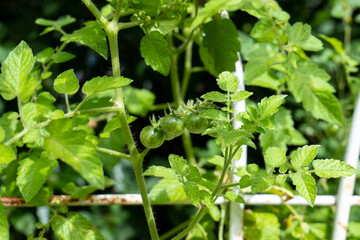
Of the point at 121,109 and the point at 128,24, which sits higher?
the point at 128,24

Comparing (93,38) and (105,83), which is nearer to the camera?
(105,83)

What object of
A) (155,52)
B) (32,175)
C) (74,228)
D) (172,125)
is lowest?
(74,228)

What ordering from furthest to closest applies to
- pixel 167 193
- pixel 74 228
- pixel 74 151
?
pixel 167 193
pixel 74 228
pixel 74 151

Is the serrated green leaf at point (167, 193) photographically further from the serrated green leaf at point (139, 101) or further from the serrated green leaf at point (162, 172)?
the serrated green leaf at point (139, 101)

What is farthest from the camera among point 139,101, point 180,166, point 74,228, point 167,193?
point 139,101

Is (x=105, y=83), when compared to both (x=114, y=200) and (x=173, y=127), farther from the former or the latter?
(x=114, y=200)

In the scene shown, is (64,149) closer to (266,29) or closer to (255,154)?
(266,29)

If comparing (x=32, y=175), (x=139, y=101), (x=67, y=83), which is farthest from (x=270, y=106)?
(x=139, y=101)

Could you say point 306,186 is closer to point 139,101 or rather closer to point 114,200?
point 114,200
